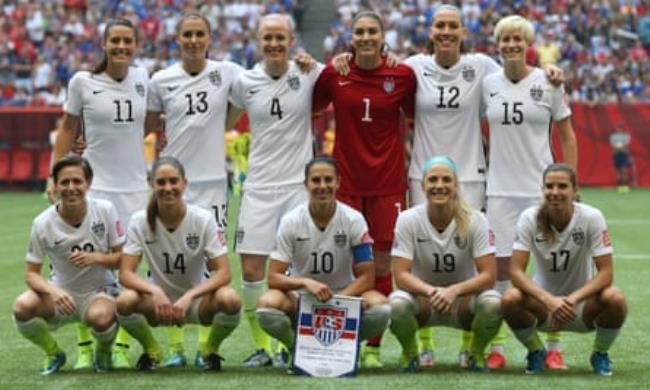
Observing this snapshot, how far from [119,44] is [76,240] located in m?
1.29

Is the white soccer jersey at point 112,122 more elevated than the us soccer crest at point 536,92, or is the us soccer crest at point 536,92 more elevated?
the us soccer crest at point 536,92

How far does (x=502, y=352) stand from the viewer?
9625 millimetres

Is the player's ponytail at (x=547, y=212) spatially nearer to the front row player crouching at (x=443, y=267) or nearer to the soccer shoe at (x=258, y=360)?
the front row player crouching at (x=443, y=267)

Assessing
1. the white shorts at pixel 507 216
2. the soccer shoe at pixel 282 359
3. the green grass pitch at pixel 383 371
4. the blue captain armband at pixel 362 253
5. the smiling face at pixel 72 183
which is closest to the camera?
the green grass pitch at pixel 383 371

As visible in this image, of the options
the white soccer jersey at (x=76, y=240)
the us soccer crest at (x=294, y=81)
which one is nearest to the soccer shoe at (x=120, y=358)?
the white soccer jersey at (x=76, y=240)

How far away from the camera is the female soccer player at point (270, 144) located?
9836 mm

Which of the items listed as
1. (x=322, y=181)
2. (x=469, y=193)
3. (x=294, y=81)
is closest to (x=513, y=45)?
(x=469, y=193)

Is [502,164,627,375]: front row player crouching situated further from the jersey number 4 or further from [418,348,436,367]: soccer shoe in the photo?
the jersey number 4

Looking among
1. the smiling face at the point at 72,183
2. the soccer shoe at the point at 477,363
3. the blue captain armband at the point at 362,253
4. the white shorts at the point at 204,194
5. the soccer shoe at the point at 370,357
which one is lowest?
the soccer shoe at the point at 370,357

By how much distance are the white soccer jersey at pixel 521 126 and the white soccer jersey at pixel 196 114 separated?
65.7 inches

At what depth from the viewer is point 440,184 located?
9.04m

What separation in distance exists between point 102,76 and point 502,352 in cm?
303

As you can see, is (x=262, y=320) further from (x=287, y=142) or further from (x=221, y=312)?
(x=287, y=142)

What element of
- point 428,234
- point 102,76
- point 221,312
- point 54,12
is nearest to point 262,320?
point 221,312
